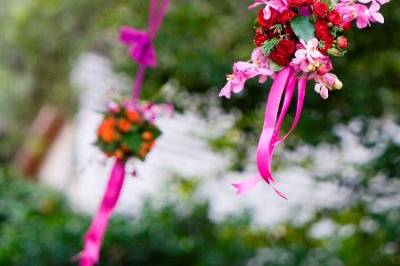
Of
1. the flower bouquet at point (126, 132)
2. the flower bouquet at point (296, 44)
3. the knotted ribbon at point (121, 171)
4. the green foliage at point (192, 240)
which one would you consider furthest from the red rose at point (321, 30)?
the green foliage at point (192, 240)

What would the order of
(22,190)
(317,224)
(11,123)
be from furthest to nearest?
(11,123)
(22,190)
(317,224)

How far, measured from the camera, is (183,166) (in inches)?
280

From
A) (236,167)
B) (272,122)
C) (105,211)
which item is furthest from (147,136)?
(236,167)

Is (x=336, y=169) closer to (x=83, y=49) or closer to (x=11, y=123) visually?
(x=83, y=49)

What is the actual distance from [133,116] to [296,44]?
3.85 feet

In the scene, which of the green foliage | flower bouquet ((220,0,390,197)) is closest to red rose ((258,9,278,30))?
flower bouquet ((220,0,390,197))

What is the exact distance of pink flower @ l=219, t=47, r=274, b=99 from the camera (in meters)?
0.90

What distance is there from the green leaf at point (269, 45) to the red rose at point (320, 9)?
0.21ft

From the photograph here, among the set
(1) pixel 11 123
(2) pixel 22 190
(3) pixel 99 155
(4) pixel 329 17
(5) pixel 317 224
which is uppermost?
(1) pixel 11 123

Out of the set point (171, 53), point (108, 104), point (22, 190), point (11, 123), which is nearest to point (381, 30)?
point (171, 53)

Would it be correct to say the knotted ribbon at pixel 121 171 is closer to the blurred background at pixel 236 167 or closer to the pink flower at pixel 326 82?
the blurred background at pixel 236 167

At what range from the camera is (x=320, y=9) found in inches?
35.2

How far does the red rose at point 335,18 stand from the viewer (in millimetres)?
896

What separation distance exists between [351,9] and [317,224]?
267 cm
